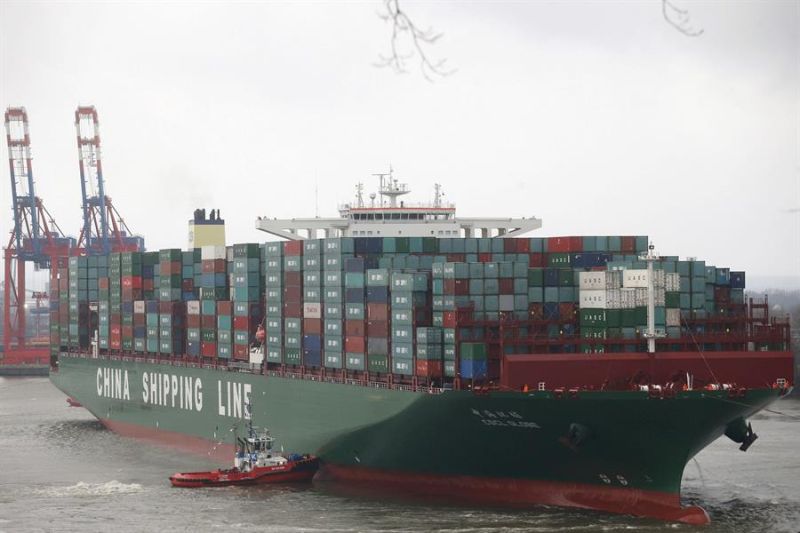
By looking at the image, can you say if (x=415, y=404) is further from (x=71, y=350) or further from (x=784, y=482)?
(x=71, y=350)

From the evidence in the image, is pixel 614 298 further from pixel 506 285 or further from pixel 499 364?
pixel 499 364

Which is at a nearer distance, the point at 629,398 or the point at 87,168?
the point at 629,398

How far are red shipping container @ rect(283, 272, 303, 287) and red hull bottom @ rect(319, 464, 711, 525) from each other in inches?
286

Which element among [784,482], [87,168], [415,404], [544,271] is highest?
[87,168]

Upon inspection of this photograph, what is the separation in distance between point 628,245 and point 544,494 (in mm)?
9178

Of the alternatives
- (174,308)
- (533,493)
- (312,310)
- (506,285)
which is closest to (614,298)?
(506,285)

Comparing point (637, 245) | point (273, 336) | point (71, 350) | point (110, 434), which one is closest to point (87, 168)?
point (71, 350)

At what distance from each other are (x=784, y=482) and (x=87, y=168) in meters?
68.1

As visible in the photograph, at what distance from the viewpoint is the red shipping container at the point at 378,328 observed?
147 ft

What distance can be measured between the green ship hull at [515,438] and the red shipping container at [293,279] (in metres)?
3.18

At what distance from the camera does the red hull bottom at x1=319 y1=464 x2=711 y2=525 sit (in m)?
39.7

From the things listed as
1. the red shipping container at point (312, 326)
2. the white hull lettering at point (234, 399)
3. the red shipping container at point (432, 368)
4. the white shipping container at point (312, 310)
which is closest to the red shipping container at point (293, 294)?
the white shipping container at point (312, 310)

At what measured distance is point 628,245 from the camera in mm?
46406

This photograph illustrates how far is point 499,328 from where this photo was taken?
4209cm
